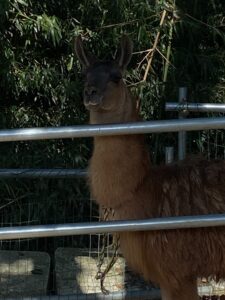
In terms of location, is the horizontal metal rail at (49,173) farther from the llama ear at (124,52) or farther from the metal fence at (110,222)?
the metal fence at (110,222)

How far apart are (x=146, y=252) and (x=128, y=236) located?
0.45ft

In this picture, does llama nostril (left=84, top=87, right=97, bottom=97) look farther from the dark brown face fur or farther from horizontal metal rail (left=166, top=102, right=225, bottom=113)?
horizontal metal rail (left=166, top=102, right=225, bottom=113)

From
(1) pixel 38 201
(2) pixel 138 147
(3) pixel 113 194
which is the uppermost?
(2) pixel 138 147

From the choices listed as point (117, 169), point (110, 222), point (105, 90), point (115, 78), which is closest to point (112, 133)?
point (110, 222)

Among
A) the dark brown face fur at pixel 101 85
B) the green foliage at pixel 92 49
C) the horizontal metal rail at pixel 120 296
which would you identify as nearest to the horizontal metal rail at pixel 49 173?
the dark brown face fur at pixel 101 85

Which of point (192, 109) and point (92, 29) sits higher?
point (92, 29)

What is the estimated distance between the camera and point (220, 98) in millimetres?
6059

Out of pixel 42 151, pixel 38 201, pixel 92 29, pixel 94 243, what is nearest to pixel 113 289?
pixel 94 243

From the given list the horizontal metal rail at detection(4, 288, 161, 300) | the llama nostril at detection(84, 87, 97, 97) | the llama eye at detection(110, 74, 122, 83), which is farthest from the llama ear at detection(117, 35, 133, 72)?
the horizontal metal rail at detection(4, 288, 161, 300)

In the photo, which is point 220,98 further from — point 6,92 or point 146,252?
point 146,252

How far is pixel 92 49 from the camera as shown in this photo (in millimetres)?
6215

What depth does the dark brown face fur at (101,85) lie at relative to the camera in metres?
3.77

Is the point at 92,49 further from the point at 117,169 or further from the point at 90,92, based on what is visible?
the point at 117,169

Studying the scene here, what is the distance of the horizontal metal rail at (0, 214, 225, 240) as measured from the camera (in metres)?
2.99
